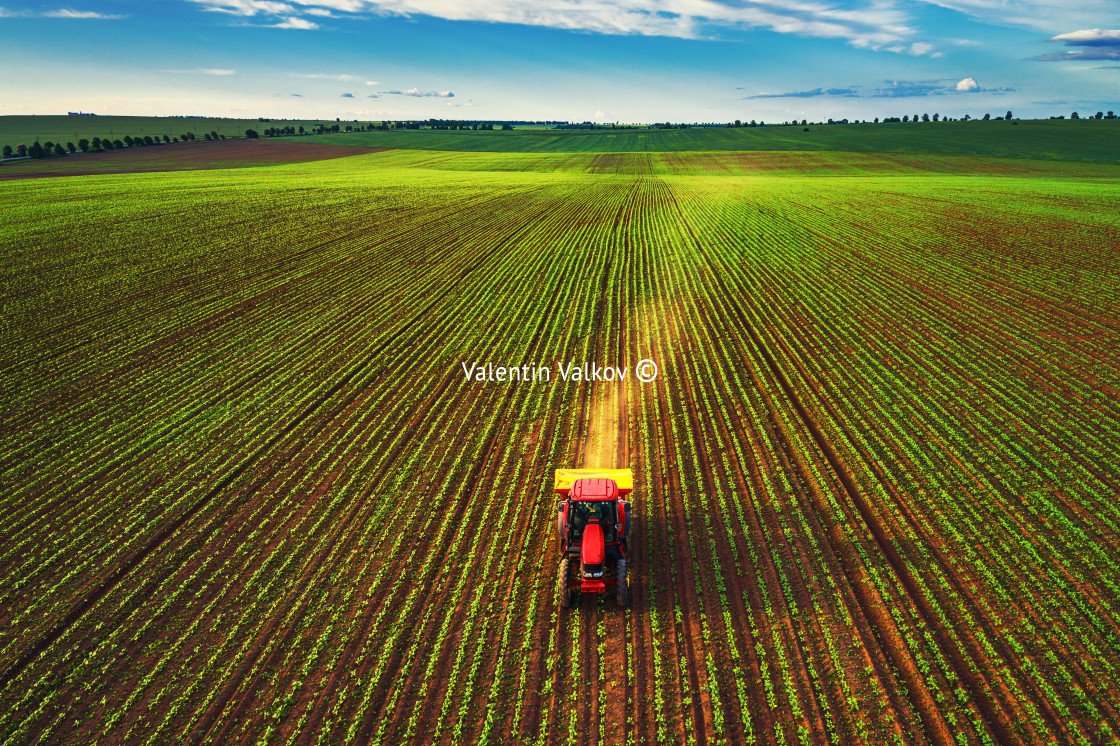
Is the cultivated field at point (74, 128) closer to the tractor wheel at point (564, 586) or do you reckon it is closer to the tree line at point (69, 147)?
the tree line at point (69, 147)

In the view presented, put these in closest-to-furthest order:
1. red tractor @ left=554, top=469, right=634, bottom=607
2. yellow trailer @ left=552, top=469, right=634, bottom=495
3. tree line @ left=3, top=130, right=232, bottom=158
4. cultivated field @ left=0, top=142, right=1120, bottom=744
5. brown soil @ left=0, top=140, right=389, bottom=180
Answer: cultivated field @ left=0, top=142, right=1120, bottom=744, red tractor @ left=554, top=469, right=634, bottom=607, yellow trailer @ left=552, top=469, right=634, bottom=495, brown soil @ left=0, top=140, right=389, bottom=180, tree line @ left=3, top=130, right=232, bottom=158

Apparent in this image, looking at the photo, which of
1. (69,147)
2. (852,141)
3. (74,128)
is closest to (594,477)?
(69,147)

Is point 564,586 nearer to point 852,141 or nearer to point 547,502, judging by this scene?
point 547,502

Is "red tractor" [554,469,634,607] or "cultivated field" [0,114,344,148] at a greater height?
"cultivated field" [0,114,344,148]

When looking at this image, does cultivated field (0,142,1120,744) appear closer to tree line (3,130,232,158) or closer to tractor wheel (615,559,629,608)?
tractor wheel (615,559,629,608)

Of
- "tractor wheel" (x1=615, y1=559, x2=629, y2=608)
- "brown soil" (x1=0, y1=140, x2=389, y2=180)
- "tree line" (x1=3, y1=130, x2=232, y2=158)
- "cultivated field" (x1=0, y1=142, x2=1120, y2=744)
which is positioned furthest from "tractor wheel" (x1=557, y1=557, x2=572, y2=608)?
"tree line" (x1=3, y1=130, x2=232, y2=158)
